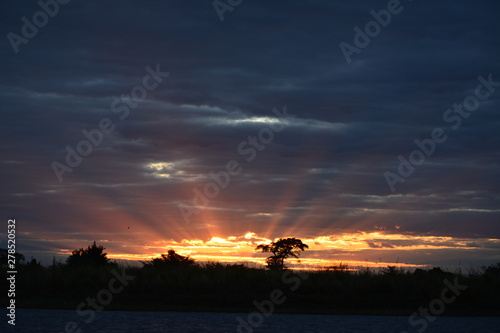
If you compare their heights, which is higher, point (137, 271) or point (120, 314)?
point (137, 271)

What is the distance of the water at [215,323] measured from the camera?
1767cm

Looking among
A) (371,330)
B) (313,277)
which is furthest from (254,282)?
(371,330)

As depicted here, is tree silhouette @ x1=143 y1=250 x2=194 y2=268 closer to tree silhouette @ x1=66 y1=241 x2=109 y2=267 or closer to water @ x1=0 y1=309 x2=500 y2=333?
tree silhouette @ x1=66 y1=241 x2=109 y2=267

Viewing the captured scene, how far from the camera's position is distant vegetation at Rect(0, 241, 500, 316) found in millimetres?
24375

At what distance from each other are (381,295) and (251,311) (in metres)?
6.79

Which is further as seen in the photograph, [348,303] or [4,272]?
[4,272]

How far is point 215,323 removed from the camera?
63.0 ft

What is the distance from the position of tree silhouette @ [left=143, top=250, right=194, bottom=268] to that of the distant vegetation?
3.02 m

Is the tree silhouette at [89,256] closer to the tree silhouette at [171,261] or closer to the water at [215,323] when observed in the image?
the tree silhouette at [171,261]

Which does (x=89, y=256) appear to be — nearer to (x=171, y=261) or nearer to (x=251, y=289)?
(x=171, y=261)

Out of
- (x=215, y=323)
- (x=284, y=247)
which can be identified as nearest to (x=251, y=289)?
(x=215, y=323)

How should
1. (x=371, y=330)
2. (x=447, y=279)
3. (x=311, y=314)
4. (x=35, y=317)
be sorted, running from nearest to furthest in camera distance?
(x=371, y=330), (x=35, y=317), (x=311, y=314), (x=447, y=279)

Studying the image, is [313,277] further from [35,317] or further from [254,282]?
[35,317]

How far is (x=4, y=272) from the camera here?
28781 mm
